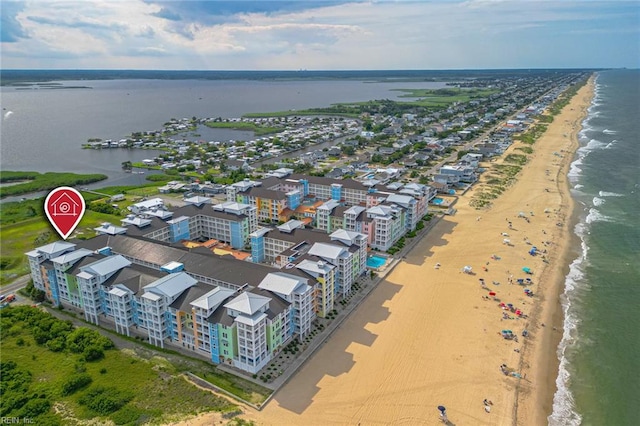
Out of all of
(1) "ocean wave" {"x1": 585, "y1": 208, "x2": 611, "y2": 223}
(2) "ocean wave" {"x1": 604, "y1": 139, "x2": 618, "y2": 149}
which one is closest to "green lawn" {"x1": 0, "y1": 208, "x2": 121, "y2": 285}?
(1) "ocean wave" {"x1": 585, "y1": 208, "x2": 611, "y2": 223}

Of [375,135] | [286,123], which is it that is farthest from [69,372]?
[286,123]

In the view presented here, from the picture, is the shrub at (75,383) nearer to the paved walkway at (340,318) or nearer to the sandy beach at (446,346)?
the sandy beach at (446,346)

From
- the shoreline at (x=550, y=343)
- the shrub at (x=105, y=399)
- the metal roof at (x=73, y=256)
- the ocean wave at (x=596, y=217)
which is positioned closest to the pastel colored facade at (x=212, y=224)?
the metal roof at (x=73, y=256)

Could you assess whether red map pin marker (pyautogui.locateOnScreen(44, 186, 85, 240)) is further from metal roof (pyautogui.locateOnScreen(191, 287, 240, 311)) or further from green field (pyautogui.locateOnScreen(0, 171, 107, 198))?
green field (pyautogui.locateOnScreen(0, 171, 107, 198))

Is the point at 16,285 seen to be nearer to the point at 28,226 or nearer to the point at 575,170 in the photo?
the point at 28,226

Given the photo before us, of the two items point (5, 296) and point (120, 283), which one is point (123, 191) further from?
point (120, 283)
